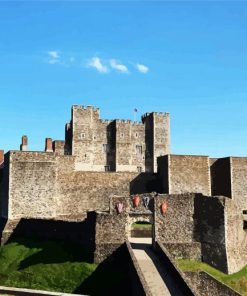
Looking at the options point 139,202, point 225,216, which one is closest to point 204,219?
point 225,216

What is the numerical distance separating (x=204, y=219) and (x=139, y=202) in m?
4.75

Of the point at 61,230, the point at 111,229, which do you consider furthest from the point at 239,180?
the point at 61,230

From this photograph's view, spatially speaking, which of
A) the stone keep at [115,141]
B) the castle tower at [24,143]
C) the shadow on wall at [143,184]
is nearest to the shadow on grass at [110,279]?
the shadow on wall at [143,184]

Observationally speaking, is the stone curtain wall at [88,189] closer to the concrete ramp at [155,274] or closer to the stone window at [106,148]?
the concrete ramp at [155,274]

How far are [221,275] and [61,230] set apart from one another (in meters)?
12.2

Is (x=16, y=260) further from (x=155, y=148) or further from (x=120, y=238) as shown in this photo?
(x=155, y=148)

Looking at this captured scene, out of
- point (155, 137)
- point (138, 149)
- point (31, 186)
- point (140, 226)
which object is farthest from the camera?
point (155, 137)

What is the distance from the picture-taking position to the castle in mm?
33156

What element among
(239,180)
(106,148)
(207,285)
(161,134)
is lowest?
(207,285)

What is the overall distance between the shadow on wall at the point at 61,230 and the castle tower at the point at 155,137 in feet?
81.6

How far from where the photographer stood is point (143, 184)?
45.7m

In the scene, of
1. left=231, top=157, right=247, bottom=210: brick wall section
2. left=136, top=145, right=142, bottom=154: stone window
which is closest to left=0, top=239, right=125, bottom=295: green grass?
left=231, top=157, right=247, bottom=210: brick wall section

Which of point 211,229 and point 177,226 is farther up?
point 177,226

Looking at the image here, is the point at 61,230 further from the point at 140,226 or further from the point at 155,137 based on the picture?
the point at 155,137
